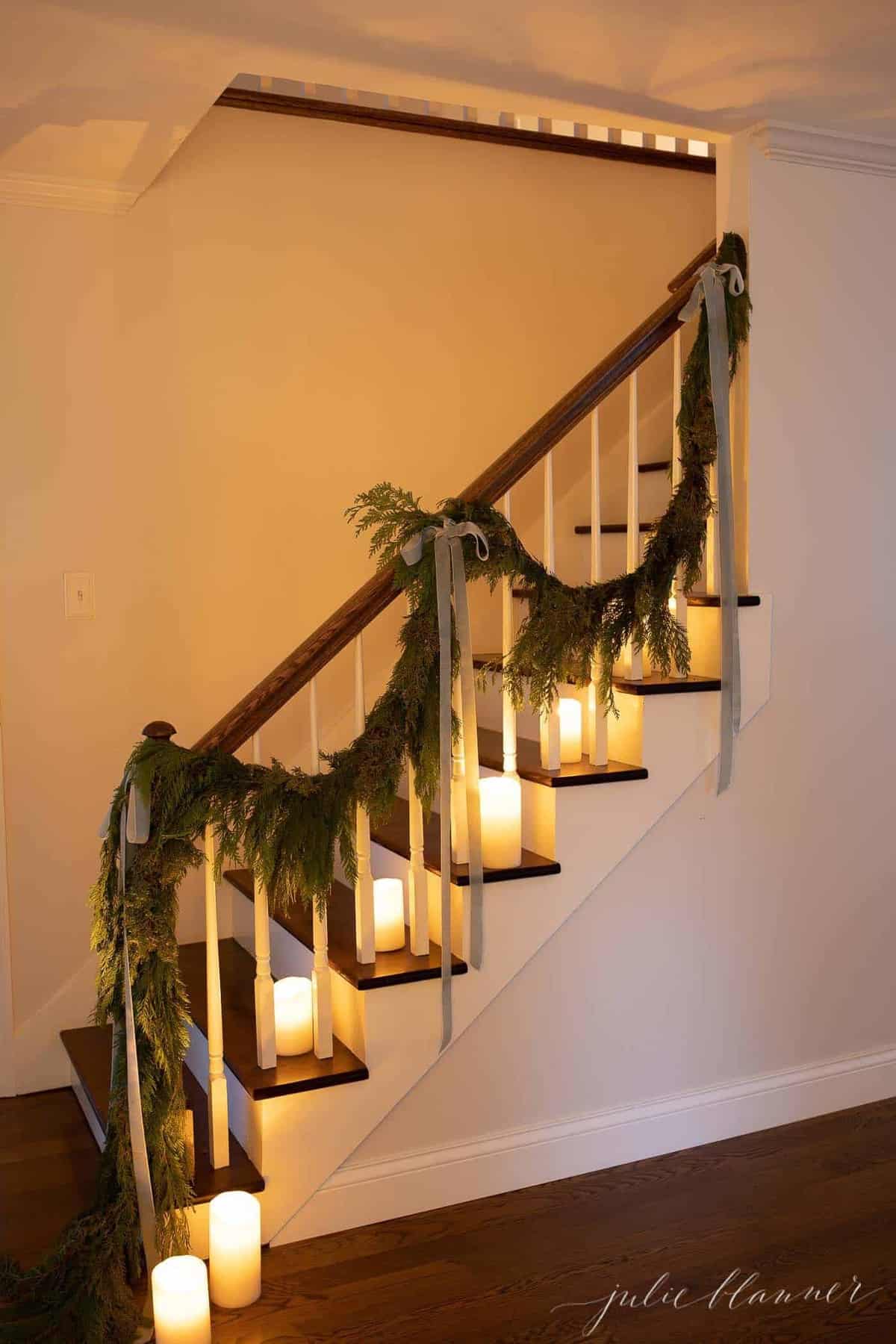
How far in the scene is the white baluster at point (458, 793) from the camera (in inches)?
95.9

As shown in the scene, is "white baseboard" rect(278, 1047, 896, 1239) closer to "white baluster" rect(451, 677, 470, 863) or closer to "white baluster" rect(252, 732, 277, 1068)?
"white baluster" rect(252, 732, 277, 1068)

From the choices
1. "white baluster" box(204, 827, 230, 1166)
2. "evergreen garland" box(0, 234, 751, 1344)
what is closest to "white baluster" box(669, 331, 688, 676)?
"evergreen garland" box(0, 234, 751, 1344)

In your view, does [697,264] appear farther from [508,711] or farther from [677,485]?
[508,711]

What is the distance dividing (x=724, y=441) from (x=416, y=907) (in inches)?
50.1

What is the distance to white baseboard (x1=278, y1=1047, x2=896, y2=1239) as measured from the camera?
2521mm

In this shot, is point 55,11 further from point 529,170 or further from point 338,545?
point 529,170

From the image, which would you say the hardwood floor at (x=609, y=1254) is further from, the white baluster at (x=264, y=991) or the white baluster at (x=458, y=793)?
the white baluster at (x=458, y=793)

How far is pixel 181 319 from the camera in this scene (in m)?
3.29

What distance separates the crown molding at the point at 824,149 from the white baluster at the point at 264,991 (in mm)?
2070

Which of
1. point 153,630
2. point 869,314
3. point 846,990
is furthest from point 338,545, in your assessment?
point 846,990

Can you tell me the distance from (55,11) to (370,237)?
1507 millimetres

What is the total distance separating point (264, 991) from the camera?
2.36m

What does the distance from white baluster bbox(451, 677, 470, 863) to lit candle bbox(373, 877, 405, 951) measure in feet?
0.51
